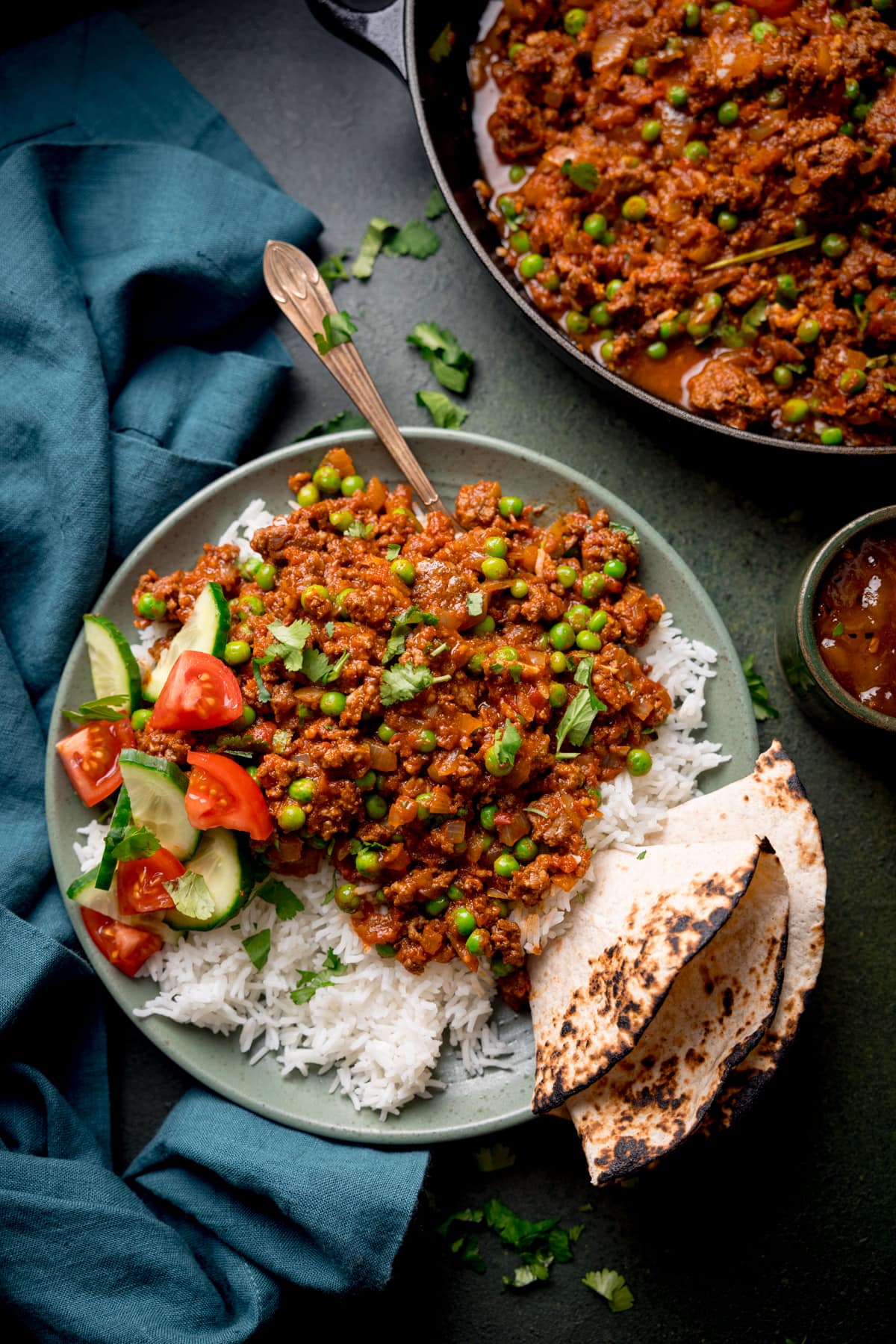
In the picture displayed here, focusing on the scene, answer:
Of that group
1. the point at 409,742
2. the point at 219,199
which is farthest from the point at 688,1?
the point at 409,742

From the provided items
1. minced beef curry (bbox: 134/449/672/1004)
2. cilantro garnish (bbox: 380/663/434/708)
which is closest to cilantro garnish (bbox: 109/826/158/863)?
minced beef curry (bbox: 134/449/672/1004)

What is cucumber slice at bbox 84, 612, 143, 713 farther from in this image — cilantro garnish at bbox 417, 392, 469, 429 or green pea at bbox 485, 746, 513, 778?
cilantro garnish at bbox 417, 392, 469, 429

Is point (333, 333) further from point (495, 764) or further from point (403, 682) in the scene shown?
point (495, 764)

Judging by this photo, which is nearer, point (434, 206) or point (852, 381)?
point (852, 381)

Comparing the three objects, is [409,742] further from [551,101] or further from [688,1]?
[688,1]

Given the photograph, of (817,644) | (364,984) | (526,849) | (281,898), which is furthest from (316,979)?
(817,644)

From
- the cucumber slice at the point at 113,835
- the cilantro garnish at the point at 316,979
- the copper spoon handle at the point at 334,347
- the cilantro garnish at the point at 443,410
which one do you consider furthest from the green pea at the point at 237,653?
the cilantro garnish at the point at 443,410
